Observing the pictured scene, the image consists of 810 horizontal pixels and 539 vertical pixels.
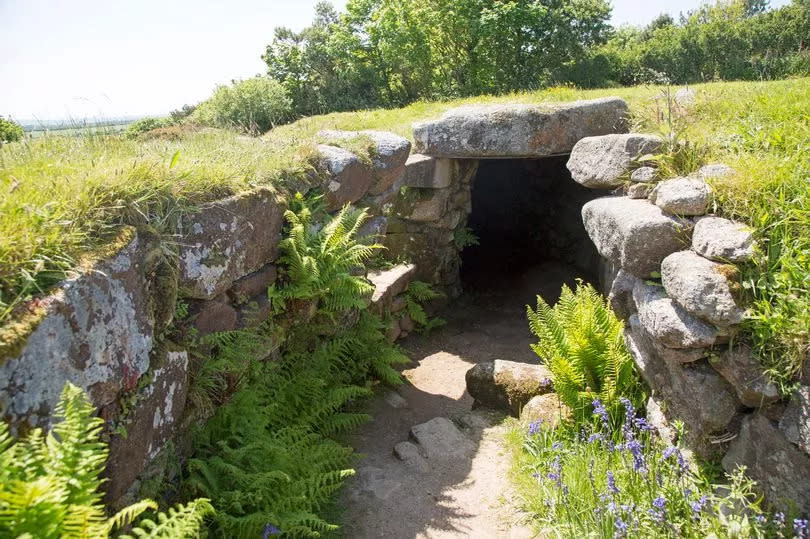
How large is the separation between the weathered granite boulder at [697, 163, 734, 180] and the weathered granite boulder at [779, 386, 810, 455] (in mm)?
1722

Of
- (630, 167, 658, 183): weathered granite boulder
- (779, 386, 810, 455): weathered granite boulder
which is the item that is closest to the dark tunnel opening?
(630, 167, 658, 183): weathered granite boulder

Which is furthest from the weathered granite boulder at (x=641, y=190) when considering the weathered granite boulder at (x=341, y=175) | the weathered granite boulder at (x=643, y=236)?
the weathered granite boulder at (x=341, y=175)

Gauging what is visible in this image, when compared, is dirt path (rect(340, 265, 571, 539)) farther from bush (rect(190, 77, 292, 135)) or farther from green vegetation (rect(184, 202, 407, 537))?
bush (rect(190, 77, 292, 135))

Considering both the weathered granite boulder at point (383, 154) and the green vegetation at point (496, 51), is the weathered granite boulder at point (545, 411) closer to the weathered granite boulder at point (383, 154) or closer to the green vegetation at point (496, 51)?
the weathered granite boulder at point (383, 154)

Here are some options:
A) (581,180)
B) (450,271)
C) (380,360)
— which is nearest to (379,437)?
(380,360)

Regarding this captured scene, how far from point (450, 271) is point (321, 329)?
14.7 feet

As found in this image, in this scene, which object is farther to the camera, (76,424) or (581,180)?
(581,180)

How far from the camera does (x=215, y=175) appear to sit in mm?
3941

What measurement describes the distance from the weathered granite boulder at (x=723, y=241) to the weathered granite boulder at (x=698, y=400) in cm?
72

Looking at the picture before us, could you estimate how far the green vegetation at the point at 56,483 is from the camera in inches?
73.7

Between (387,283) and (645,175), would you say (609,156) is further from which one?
(387,283)

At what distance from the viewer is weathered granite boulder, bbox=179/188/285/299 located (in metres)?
3.54

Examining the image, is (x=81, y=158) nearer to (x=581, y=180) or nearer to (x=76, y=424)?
(x=76, y=424)

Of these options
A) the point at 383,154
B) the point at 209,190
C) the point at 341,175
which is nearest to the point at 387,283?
the point at 383,154
